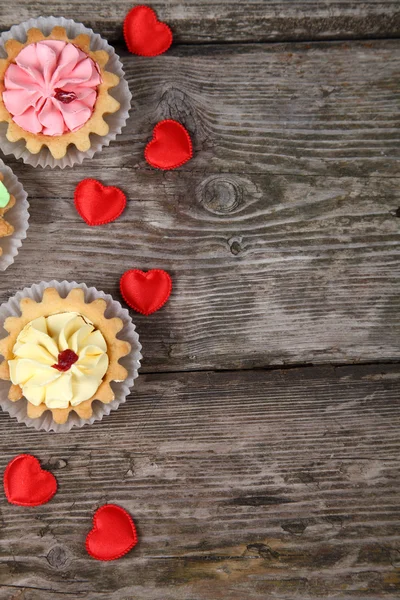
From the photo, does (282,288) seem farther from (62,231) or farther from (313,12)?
(313,12)

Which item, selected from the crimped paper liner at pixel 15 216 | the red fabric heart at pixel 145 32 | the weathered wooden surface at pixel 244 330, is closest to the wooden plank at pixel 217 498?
the weathered wooden surface at pixel 244 330

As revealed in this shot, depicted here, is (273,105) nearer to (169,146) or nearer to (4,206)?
(169,146)

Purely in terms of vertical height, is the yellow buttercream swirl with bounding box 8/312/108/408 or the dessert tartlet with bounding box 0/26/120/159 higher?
the dessert tartlet with bounding box 0/26/120/159

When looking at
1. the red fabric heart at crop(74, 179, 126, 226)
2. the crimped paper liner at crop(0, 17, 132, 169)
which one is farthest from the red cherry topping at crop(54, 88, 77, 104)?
the red fabric heart at crop(74, 179, 126, 226)

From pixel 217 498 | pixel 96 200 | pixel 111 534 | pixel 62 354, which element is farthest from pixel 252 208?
pixel 111 534

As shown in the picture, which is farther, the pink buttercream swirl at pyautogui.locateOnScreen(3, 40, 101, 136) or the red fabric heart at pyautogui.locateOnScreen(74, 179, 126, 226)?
the red fabric heart at pyautogui.locateOnScreen(74, 179, 126, 226)

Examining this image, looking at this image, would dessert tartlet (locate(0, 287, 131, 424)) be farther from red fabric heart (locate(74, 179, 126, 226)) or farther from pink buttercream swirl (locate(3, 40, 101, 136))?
pink buttercream swirl (locate(3, 40, 101, 136))
